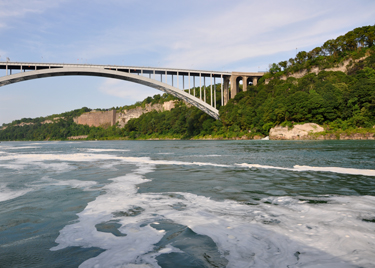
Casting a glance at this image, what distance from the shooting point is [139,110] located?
11469cm

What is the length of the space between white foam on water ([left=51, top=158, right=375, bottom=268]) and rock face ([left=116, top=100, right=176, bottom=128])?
9686 centimetres

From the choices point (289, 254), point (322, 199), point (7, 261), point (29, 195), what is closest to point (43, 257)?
point (7, 261)

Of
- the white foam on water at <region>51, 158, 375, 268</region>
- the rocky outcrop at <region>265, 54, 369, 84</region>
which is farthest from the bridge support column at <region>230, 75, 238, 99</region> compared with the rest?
the white foam on water at <region>51, 158, 375, 268</region>

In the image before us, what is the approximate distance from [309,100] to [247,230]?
133ft

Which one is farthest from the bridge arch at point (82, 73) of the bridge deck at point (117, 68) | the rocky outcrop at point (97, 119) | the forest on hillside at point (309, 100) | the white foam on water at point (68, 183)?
the rocky outcrop at point (97, 119)

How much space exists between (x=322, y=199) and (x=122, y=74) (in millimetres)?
35768

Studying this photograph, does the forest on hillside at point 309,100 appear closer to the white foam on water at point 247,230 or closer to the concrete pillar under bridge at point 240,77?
the concrete pillar under bridge at point 240,77

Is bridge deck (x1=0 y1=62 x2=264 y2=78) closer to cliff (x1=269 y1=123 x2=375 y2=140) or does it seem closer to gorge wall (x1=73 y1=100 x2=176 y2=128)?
cliff (x1=269 y1=123 x2=375 y2=140)

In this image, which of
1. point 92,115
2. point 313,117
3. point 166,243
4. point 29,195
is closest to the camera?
point 166,243

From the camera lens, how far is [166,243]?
7.44 feet

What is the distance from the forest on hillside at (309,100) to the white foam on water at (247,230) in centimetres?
3600

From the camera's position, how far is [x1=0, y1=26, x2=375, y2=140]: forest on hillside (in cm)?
3584

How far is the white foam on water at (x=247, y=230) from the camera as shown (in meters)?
1.94

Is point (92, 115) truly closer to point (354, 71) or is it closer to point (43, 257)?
point (354, 71)
